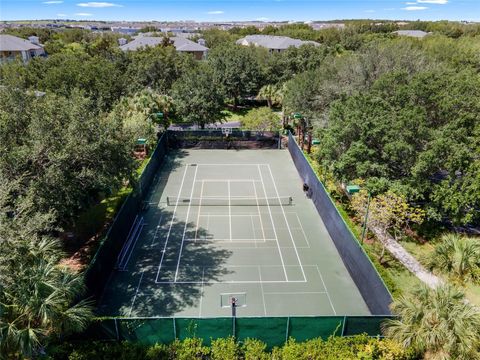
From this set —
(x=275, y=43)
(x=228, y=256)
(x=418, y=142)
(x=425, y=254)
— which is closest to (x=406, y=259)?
(x=425, y=254)

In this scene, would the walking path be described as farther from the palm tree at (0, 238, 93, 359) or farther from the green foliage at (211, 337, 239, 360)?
the palm tree at (0, 238, 93, 359)

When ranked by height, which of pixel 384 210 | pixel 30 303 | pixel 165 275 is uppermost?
pixel 30 303

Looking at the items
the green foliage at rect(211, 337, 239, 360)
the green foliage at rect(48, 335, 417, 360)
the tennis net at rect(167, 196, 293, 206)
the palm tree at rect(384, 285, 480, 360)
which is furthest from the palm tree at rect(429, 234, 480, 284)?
the tennis net at rect(167, 196, 293, 206)

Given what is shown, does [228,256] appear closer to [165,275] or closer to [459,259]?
[165,275]

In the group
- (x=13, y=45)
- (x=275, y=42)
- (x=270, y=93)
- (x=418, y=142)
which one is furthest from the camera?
(x=275, y=42)

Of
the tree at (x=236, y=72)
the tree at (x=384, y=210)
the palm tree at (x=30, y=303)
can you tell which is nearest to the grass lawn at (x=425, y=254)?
the tree at (x=384, y=210)

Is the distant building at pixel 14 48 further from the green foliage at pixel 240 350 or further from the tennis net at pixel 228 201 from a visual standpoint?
the green foliage at pixel 240 350

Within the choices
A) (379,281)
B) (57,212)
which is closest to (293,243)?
(379,281)

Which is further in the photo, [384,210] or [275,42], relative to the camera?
[275,42]
